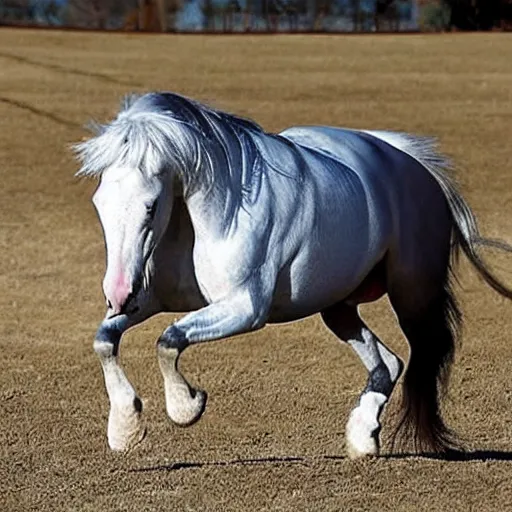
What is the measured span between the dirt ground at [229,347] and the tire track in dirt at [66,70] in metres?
0.05

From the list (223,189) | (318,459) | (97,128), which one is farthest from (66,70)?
(223,189)

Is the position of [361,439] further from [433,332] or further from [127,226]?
[127,226]

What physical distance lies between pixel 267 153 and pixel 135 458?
4.45 feet

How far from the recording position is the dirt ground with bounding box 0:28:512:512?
4.79 meters

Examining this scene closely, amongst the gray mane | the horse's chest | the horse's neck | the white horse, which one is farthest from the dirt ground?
the gray mane

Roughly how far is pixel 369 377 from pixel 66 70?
1352 centimetres

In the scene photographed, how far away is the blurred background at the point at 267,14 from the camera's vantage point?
25.5 m

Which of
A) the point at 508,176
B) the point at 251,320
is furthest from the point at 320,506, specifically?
the point at 508,176

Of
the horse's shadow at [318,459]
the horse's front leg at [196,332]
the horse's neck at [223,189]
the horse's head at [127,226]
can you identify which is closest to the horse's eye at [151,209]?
the horse's head at [127,226]

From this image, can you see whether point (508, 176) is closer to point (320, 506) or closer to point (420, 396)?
point (420, 396)

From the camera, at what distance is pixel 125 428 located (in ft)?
14.7

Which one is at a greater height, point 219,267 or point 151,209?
point 151,209

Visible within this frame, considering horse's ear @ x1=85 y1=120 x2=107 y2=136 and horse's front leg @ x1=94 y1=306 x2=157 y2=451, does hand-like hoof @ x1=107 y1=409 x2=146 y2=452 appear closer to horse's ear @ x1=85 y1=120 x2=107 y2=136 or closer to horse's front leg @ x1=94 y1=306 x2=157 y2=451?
horse's front leg @ x1=94 y1=306 x2=157 y2=451

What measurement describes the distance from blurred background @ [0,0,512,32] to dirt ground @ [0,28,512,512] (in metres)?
6.05
